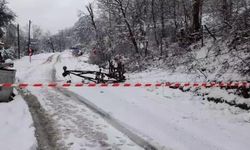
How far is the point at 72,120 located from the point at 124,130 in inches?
66.1

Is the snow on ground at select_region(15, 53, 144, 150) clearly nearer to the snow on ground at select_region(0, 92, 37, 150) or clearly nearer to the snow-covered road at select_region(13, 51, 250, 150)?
the snow-covered road at select_region(13, 51, 250, 150)

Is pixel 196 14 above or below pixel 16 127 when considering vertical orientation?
above

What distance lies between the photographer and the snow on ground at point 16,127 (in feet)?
20.8

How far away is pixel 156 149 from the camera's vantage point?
6.02 m

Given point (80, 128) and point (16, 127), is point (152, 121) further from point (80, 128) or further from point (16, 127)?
point (16, 127)

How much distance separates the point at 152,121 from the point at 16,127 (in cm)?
365

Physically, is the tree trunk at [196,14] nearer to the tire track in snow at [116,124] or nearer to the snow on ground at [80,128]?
the tire track in snow at [116,124]

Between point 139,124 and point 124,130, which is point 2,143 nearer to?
point 124,130

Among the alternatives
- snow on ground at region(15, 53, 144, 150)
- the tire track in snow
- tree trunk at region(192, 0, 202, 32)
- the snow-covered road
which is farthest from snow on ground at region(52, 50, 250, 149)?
tree trunk at region(192, 0, 202, 32)

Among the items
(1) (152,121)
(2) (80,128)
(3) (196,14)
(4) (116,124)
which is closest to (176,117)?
(1) (152,121)

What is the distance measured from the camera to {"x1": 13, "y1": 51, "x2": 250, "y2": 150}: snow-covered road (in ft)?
21.1

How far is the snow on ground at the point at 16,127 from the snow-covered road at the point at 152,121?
657 mm

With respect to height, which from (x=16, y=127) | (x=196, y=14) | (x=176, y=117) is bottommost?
(x=16, y=127)

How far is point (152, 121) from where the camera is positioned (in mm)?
8102
